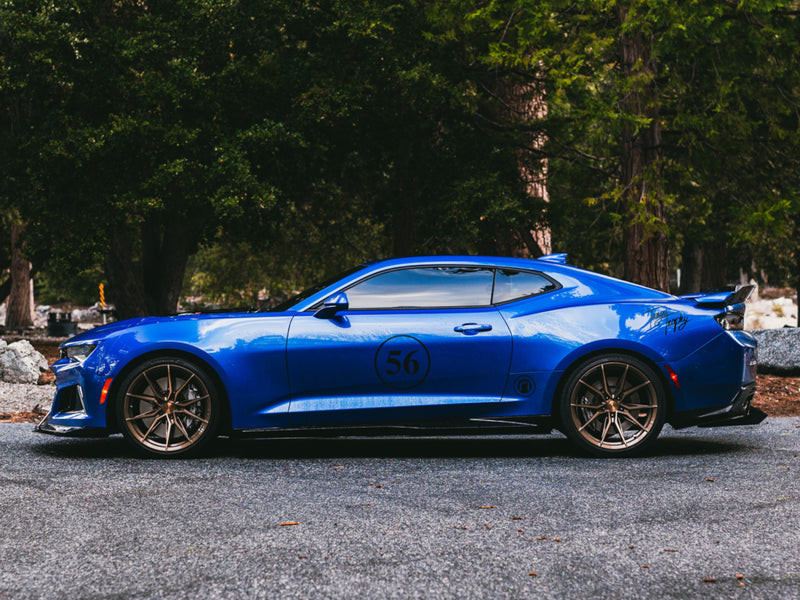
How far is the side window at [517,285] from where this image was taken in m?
6.84

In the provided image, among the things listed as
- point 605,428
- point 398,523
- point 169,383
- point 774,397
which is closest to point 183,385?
point 169,383

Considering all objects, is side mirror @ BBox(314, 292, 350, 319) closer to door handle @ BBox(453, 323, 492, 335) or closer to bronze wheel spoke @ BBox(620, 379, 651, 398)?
door handle @ BBox(453, 323, 492, 335)

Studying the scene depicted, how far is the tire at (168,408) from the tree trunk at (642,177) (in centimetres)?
795

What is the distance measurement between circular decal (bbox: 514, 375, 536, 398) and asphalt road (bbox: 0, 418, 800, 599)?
514 millimetres

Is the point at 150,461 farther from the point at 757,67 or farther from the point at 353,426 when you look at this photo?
the point at 757,67

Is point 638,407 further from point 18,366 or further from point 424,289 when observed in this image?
point 18,366

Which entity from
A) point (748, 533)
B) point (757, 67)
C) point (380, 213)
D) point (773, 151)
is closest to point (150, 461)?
point (748, 533)

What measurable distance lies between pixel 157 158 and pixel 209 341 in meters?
10.8

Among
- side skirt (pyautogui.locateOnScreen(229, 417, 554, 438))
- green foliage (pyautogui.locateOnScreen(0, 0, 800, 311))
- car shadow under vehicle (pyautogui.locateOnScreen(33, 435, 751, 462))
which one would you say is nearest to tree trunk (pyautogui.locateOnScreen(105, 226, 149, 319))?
green foliage (pyautogui.locateOnScreen(0, 0, 800, 311))

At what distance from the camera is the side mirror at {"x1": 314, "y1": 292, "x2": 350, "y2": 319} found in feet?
21.3

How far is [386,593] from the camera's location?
3703 millimetres

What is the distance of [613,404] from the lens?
675cm
